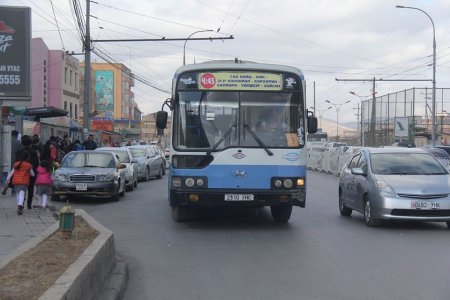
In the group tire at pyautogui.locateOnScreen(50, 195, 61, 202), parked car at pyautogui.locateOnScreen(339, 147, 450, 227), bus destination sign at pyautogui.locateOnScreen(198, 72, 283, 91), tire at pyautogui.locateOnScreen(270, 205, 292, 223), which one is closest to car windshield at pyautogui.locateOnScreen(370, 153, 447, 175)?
parked car at pyautogui.locateOnScreen(339, 147, 450, 227)

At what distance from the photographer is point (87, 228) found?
329 inches

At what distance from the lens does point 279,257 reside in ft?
28.3

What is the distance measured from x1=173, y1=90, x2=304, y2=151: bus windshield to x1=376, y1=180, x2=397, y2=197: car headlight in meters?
1.76

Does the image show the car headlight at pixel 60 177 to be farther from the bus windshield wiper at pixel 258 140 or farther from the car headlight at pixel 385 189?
the car headlight at pixel 385 189

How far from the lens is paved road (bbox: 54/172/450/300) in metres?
6.69

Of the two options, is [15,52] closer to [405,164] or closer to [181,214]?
[181,214]

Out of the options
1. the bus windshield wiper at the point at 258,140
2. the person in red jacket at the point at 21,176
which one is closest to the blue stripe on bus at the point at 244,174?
the bus windshield wiper at the point at 258,140

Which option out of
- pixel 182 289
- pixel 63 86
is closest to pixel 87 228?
pixel 182 289

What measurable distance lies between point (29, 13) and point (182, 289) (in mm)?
12137

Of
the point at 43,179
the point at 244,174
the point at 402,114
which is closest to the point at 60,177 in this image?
the point at 43,179

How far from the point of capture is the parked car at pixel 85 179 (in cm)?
1614

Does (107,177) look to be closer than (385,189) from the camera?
No

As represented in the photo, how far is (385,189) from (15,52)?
10893 mm

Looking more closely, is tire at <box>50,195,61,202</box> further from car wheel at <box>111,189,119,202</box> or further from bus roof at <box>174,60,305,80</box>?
bus roof at <box>174,60,305,80</box>
